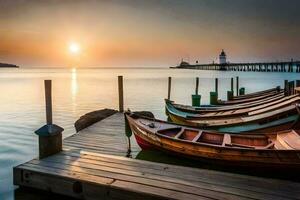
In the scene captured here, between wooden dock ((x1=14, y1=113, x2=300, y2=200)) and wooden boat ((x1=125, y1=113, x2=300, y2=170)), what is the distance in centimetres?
154

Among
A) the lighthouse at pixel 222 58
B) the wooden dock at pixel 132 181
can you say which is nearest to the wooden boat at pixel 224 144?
the wooden dock at pixel 132 181

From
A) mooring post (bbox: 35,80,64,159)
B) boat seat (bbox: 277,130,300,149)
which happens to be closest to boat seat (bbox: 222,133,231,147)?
boat seat (bbox: 277,130,300,149)

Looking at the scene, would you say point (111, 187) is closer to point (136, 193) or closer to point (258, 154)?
point (136, 193)

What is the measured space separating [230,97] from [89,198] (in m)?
18.1

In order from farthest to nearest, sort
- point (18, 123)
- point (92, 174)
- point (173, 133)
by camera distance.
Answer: point (18, 123) → point (173, 133) → point (92, 174)

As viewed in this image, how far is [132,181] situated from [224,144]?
10.8 feet

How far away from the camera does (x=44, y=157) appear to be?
6.11m

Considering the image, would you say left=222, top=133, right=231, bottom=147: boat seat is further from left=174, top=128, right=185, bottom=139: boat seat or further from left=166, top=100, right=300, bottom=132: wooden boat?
left=166, top=100, right=300, bottom=132: wooden boat

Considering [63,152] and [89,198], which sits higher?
[63,152]

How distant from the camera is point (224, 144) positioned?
23.6 ft

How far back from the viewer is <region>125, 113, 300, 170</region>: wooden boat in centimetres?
621

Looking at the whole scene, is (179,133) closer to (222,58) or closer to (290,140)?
(290,140)

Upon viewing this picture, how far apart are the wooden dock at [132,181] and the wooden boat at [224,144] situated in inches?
60.6

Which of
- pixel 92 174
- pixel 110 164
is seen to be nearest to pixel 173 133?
pixel 110 164
